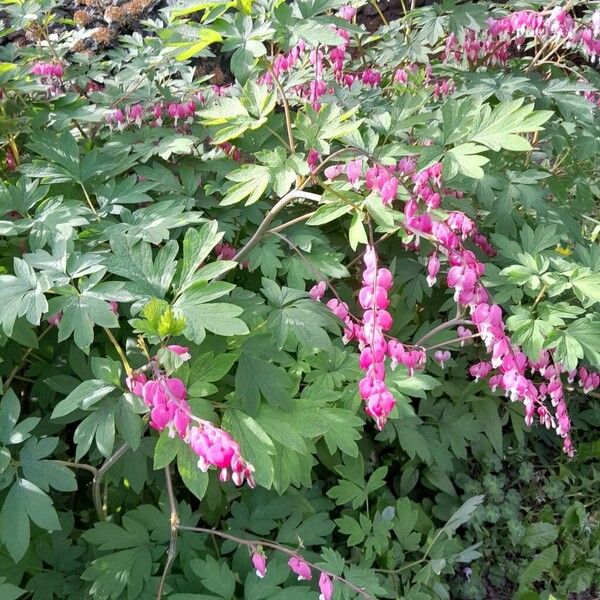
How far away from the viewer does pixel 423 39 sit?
8.98 ft

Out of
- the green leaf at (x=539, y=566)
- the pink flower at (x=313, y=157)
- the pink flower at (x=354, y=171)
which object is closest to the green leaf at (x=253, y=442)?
the pink flower at (x=354, y=171)

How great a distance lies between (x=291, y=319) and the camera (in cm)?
175

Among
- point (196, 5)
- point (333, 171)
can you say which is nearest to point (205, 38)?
point (196, 5)

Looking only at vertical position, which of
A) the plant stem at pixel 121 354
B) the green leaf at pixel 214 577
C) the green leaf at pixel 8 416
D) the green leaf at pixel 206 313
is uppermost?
the green leaf at pixel 206 313

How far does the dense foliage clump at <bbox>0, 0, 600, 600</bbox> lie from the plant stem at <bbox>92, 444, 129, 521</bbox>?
0.04ft

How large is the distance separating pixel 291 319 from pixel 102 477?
733 mm

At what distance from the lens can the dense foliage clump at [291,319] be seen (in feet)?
5.10

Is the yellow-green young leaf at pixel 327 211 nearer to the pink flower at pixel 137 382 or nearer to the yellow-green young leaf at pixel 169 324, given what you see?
the yellow-green young leaf at pixel 169 324

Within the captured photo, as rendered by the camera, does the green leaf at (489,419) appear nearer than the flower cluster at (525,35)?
No

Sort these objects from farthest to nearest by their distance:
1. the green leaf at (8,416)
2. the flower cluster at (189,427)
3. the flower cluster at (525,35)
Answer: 1. the flower cluster at (525,35)
2. the green leaf at (8,416)
3. the flower cluster at (189,427)

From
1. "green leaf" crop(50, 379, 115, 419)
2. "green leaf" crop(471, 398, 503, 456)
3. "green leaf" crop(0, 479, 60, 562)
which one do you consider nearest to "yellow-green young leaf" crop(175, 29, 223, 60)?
"green leaf" crop(50, 379, 115, 419)

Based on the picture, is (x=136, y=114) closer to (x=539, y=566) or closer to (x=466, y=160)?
(x=466, y=160)

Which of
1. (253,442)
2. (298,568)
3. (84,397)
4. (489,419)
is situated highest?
(84,397)

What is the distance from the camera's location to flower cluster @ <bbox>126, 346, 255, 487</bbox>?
1.19 m
